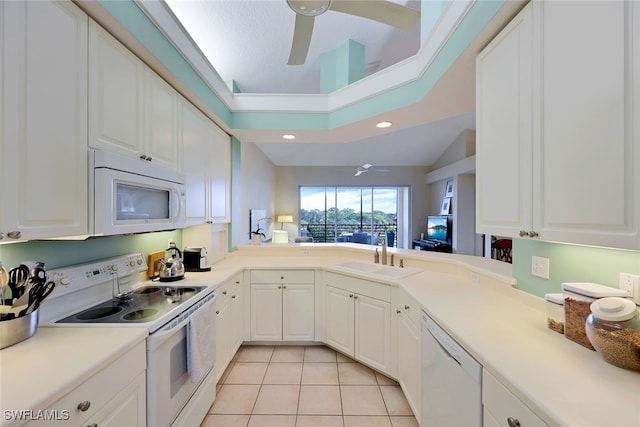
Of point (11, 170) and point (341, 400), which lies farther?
point (341, 400)

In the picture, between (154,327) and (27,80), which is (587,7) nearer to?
(27,80)

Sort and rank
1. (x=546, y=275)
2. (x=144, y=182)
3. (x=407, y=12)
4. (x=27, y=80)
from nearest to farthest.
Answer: (x=27, y=80), (x=546, y=275), (x=144, y=182), (x=407, y=12)

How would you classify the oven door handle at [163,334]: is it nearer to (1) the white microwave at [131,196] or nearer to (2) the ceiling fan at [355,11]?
(1) the white microwave at [131,196]

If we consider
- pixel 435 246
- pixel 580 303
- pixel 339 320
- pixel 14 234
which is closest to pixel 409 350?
pixel 339 320

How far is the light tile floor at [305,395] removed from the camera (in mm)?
1835

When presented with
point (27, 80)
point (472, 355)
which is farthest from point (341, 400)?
point (27, 80)

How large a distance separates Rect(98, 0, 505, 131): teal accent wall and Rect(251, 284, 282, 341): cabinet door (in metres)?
1.74

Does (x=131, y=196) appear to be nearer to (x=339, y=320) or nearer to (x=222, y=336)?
(x=222, y=336)

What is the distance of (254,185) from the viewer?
5508mm

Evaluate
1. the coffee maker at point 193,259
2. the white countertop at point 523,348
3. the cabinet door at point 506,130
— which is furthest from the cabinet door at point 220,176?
the cabinet door at point 506,130

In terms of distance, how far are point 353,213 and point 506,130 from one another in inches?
293

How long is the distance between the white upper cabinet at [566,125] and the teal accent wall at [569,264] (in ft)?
1.02

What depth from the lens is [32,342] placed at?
106 centimetres

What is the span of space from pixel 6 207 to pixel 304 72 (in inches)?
137
